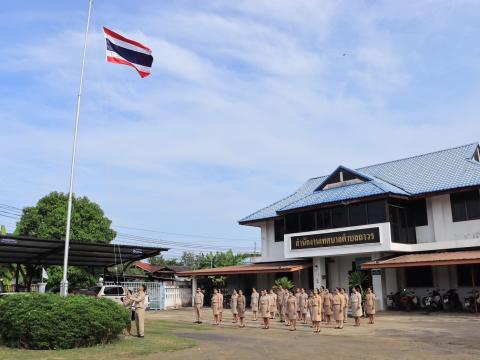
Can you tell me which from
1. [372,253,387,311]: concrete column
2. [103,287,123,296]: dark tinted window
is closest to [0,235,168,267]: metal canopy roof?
[103,287,123,296]: dark tinted window

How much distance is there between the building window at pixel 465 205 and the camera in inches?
966

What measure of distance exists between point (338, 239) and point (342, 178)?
3.93m

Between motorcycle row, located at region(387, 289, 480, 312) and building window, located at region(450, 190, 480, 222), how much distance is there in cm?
343

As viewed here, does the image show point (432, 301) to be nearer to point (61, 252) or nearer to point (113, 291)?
point (113, 291)

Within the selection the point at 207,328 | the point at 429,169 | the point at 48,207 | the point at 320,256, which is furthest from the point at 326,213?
the point at 48,207

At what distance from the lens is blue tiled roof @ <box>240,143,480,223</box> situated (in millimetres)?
25431

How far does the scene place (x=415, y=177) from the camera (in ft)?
91.8

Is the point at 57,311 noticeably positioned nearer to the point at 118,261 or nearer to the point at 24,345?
the point at 24,345

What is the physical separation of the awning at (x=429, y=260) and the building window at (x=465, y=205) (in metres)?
1.82

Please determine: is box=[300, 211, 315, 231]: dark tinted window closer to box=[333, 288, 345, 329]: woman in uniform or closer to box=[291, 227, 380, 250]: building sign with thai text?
box=[291, 227, 380, 250]: building sign with thai text

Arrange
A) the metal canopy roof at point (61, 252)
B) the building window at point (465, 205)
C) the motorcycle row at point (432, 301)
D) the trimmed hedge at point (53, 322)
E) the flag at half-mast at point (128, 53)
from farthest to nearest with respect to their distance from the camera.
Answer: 1. the building window at point (465, 205)
2. the motorcycle row at point (432, 301)
3. the metal canopy roof at point (61, 252)
4. the flag at half-mast at point (128, 53)
5. the trimmed hedge at point (53, 322)

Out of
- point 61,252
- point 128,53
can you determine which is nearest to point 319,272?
point 61,252

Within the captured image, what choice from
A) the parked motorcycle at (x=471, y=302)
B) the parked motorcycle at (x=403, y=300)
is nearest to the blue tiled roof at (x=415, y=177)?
the parked motorcycle at (x=403, y=300)

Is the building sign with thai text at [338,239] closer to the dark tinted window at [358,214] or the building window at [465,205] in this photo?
the dark tinted window at [358,214]
